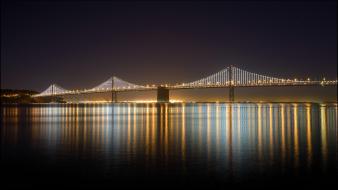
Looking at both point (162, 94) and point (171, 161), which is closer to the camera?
point (171, 161)

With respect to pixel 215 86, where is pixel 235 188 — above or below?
below

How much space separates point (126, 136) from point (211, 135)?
3.02m

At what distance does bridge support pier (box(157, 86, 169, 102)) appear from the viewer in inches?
2849

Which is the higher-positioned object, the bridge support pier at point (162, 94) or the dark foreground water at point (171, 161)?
the bridge support pier at point (162, 94)

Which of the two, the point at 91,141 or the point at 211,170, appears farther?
the point at 91,141

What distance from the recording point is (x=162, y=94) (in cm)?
7331

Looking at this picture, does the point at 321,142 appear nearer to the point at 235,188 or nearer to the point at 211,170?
the point at 211,170

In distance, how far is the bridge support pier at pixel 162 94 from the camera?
72.4 metres

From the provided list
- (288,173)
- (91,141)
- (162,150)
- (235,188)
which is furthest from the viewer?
(91,141)

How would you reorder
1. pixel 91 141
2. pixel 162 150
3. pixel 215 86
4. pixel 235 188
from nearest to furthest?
pixel 235 188, pixel 162 150, pixel 91 141, pixel 215 86

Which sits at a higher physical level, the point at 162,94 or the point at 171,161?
the point at 162,94

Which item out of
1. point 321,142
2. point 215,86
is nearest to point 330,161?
point 321,142

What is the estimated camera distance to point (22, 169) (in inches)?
387

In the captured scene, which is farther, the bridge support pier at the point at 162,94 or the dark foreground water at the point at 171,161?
the bridge support pier at the point at 162,94
